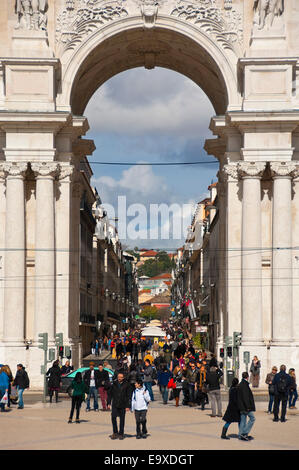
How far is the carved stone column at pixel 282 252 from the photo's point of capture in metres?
42.6

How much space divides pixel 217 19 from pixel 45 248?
1374 cm

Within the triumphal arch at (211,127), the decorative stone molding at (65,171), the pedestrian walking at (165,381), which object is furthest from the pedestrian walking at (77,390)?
the decorative stone molding at (65,171)

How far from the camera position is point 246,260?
1699 inches

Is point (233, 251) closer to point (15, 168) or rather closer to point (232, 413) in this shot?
point (15, 168)

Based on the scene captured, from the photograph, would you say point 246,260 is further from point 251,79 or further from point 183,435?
point 183,435

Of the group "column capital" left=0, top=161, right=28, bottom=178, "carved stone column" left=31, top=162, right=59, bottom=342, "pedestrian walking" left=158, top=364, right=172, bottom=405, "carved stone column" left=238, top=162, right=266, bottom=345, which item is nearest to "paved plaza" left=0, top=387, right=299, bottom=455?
"pedestrian walking" left=158, top=364, right=172, bottom=405

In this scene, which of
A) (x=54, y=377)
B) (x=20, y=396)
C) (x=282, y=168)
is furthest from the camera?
(x=282, y=168)

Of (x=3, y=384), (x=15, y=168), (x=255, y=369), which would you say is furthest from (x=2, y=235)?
(x=255, y=369)

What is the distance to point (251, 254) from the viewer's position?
43062 mm

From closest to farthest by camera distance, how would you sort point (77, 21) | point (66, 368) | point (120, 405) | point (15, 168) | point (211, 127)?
point (120, 405) < point (66, 368) < point (15, 168) < point (77, 21) < point (211, 127)

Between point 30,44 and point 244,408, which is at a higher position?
point 30,44

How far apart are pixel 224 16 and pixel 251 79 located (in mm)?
3718

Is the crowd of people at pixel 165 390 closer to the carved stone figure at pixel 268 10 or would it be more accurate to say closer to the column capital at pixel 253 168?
the column capital at pixel 253 168

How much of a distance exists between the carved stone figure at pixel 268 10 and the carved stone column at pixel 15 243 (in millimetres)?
13048
